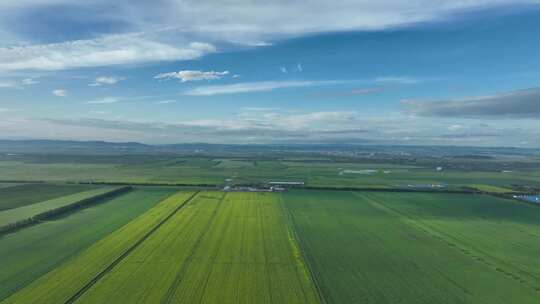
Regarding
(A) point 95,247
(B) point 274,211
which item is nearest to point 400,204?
(B) point 274,211

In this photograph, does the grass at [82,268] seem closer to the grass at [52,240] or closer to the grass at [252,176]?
the grass at [52,240]

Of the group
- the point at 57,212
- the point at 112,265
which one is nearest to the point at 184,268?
the point at 112,265

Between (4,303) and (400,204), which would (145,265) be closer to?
(4,303)

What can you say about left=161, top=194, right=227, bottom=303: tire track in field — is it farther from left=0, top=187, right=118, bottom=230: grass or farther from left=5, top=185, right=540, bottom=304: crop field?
Result: left=0, top=187, right=118, bottom=230: grass

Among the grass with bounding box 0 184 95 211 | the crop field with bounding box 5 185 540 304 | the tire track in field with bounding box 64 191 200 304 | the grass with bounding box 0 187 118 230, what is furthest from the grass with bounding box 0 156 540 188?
the tire track in field with bounding box 64 191 200 304

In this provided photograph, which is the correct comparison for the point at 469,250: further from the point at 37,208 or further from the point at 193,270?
the point at 37,208

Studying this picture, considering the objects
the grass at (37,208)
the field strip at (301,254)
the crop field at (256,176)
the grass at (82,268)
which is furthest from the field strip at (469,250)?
the grass at (37,208)
